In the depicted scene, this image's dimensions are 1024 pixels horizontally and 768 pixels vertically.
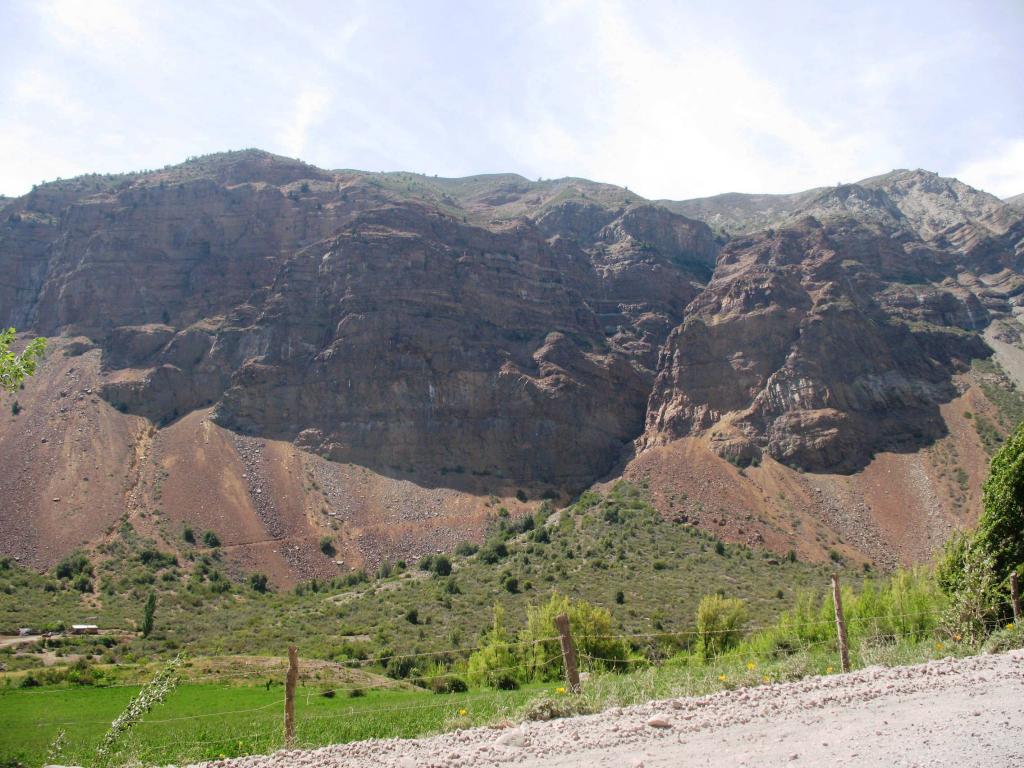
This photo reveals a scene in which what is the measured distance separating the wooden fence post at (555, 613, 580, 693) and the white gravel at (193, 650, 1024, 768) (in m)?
1.62

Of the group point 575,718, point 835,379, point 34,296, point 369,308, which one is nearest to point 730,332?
point 835,379

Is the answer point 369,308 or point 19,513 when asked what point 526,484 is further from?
point 19,513

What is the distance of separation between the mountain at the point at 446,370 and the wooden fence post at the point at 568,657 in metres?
58.7

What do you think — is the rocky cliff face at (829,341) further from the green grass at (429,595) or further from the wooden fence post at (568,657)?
the wooden fence post at (568,657)

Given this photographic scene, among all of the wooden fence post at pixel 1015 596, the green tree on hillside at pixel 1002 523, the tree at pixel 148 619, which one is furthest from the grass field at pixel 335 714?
the tree at pixel 148 619

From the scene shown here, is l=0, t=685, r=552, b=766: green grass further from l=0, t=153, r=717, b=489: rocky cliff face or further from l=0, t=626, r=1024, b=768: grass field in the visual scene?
l=0, t=153, r=717, b=489: rocky cliff face

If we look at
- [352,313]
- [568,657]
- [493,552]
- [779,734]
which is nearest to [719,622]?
[568,657]

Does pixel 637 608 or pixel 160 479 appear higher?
pixel 160 479

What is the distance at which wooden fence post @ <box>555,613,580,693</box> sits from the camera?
1230cm

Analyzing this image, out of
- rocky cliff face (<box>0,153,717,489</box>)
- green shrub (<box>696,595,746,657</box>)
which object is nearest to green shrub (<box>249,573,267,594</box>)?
rocky cliff face (<box>0,153,717,489</box>)

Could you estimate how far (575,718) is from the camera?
10781mm

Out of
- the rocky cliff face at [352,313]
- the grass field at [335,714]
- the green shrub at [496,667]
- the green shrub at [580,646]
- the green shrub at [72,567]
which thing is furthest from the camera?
the rocky cliff face at [352,313]

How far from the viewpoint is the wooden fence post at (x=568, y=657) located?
12297 millimetres

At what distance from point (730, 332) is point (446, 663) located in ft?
228
